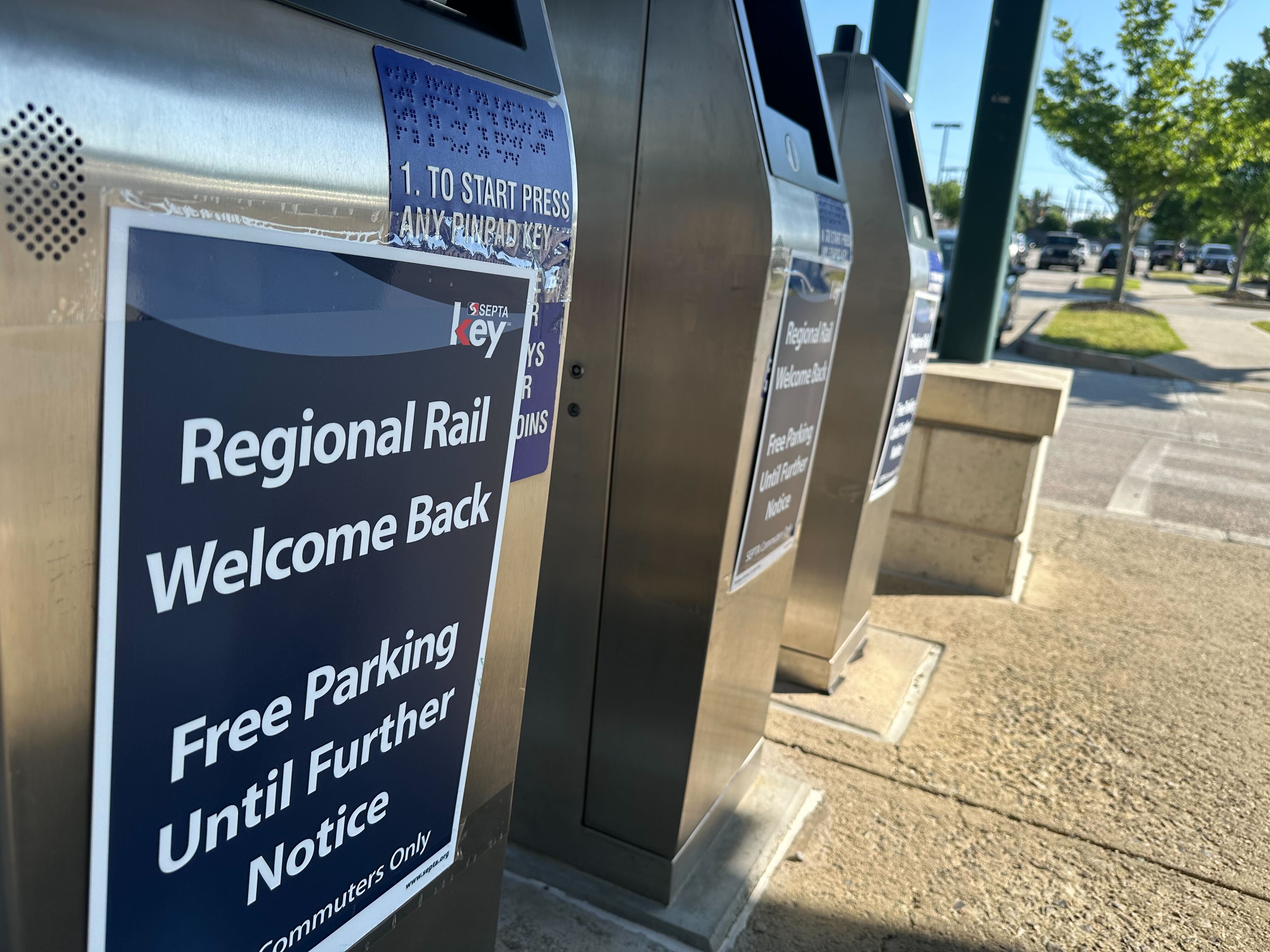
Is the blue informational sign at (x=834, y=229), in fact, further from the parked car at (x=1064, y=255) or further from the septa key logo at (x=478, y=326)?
the parked car at (x=1064, y=255)

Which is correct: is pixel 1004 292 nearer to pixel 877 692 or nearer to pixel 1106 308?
pixel 877 692

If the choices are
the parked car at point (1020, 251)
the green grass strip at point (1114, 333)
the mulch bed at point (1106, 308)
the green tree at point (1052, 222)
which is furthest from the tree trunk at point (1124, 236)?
the green tree at point (1052, 222)

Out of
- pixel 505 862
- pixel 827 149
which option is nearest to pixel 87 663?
pixel 505 862

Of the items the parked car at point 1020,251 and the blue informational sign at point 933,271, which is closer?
the blue informational sign at point 933,271

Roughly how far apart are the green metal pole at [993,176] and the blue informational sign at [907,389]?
1.55 metres

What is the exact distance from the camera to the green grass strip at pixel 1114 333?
15594mm

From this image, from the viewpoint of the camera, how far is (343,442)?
3.38 ft

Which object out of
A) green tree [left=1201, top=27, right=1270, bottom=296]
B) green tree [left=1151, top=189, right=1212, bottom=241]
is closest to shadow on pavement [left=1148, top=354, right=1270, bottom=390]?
green tree [left=1201, top=27, right=1270, bottom=296]

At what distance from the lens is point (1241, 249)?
28.7 metres

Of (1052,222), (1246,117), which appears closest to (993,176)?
(1246,117)

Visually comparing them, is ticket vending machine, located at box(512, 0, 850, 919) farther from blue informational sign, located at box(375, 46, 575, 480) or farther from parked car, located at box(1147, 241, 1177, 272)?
parked car, located at box(1147, 241, 1177, 272)

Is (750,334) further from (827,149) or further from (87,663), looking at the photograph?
(87,663)

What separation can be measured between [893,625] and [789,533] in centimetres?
209

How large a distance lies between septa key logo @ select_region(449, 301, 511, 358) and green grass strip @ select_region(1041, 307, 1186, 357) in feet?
51.8
